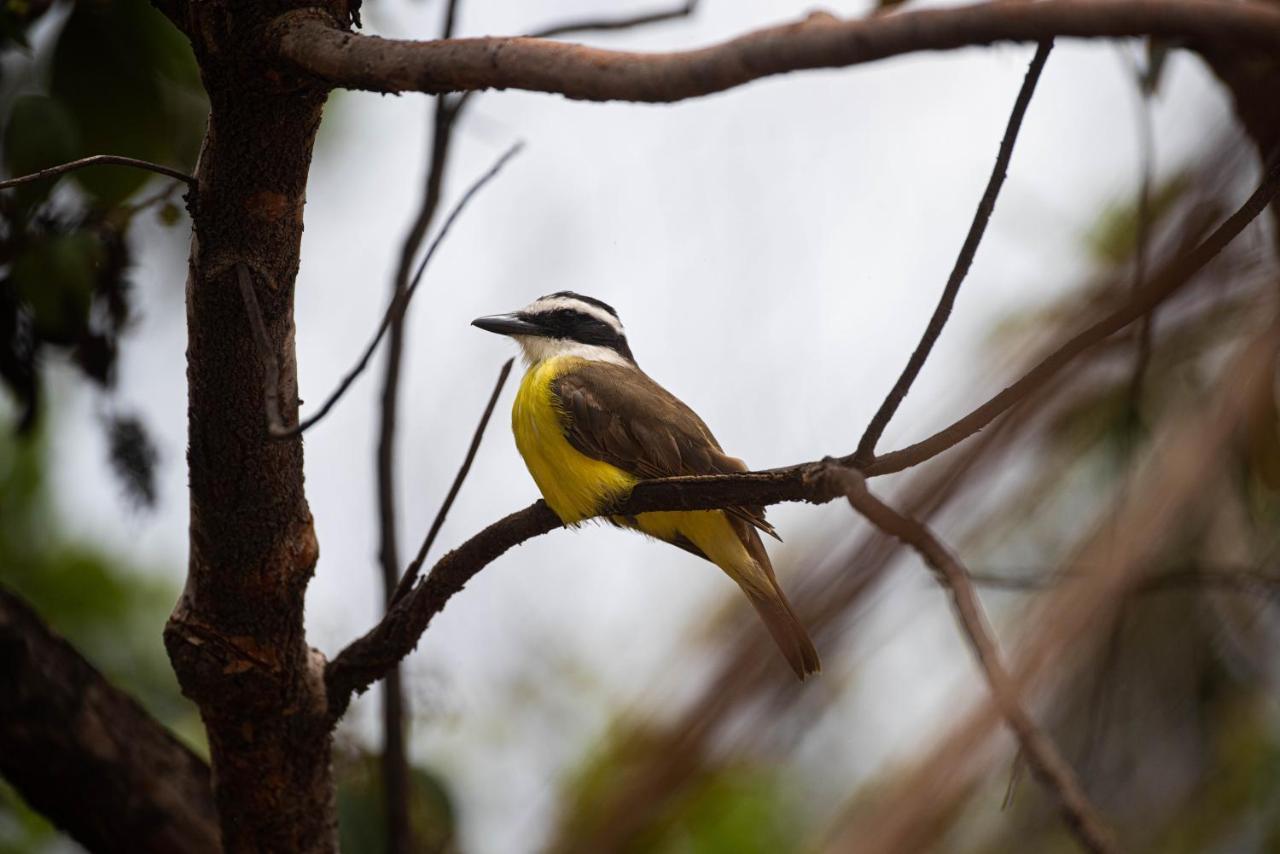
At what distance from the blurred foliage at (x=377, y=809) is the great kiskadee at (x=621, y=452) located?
0.97 metres

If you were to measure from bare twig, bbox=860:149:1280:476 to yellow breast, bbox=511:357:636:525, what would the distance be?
142cm

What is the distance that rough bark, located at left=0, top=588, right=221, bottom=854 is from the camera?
2.98 metres

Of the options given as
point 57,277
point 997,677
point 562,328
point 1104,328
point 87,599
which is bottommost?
point 997,677

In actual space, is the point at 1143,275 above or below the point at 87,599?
below

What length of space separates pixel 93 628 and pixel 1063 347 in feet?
15.7

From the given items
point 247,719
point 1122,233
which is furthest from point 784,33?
point 247,719

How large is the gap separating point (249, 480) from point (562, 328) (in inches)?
78.0

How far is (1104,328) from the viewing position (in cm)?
150

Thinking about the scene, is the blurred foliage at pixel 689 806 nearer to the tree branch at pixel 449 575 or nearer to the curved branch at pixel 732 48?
the tree branch at pixel 449 575

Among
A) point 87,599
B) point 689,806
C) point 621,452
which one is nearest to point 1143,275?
point 689,806

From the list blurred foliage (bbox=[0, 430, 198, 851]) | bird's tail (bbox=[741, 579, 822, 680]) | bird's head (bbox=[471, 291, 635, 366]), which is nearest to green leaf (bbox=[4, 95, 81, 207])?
bird's head (bbox=[471, 291, 635, 366])

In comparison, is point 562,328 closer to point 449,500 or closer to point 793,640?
point 449,500

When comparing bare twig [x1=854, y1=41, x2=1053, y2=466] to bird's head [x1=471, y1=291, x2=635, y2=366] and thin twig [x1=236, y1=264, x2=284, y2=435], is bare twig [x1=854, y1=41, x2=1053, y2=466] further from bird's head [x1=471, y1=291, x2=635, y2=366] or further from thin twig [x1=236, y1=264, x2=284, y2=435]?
bird's head [x1=471, y1=291, x2=635, y2=366]

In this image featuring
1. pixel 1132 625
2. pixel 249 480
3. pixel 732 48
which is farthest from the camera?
pixel 1132 625
